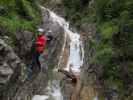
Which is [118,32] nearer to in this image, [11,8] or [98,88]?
[98,88]

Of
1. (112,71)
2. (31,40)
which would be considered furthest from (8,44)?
(112,71)

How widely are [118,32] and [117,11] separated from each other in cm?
245

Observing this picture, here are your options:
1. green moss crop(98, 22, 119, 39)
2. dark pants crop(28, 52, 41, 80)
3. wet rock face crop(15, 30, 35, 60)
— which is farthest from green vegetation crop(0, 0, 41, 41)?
green moss crop(98, 22, 119, 39)

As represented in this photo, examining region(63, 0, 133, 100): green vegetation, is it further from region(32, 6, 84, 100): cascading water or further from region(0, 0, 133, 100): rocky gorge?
region(32, 6, 84, 100): cascading water

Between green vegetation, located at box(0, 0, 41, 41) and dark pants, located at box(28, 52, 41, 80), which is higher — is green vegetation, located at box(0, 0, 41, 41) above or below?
above

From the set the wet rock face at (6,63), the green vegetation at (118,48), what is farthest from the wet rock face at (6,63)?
the green vegetation at (118,48)

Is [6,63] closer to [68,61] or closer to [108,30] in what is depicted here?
[108,30]

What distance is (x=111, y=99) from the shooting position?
12109 millimetres

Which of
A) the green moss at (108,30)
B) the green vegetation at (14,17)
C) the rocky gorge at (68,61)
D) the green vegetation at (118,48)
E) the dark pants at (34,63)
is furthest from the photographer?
the dark pants at (34,63)

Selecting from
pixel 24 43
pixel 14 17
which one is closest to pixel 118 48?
pixel 24 43

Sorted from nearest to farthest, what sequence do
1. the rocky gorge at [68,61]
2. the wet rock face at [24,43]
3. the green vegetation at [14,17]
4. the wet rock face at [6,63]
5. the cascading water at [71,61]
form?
the wet rock face at [6,63]
the rocky gorge at [68,61]
the green vegetation at [14,17]
the wet rock face at [24,43]
the cascading water at [71,61]

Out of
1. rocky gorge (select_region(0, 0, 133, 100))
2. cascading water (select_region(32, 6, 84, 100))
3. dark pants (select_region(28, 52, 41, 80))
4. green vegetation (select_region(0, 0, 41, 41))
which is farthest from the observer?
cascading water (select_region(32, 6, 84, 100))

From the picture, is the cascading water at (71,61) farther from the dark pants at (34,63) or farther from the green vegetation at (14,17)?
the green vegetation at (14,17)

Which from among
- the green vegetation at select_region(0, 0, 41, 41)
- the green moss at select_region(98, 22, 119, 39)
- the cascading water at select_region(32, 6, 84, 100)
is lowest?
the cascading water at select_region(32, 6, 84, 100)
